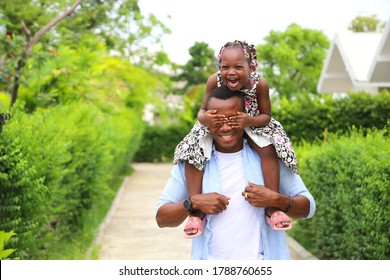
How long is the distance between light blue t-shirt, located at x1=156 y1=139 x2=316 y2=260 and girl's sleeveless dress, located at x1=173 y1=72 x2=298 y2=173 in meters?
0.06

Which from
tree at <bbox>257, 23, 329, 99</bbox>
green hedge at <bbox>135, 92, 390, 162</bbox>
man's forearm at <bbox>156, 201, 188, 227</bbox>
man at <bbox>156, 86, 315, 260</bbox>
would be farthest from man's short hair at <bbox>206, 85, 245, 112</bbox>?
tree at <bbox>257, 23, 329, 99</bbox>

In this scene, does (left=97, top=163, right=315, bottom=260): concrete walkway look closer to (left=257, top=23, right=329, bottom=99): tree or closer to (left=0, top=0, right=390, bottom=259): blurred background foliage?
(left=0, top=0, right=390, bottom=259): blurred background foliage

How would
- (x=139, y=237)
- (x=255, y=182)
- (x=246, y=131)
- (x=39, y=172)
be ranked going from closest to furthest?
(x=255, y=182) < (x=246, y=131) < (x=39, y=172) < (x=139, y=237)

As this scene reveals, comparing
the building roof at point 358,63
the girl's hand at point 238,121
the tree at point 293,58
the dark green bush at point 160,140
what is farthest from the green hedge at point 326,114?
the tree at point 293,58

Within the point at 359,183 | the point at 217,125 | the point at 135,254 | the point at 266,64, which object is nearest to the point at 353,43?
the point at 135,254

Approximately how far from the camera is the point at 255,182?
12.6 ft

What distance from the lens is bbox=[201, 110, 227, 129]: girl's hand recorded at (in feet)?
12.1

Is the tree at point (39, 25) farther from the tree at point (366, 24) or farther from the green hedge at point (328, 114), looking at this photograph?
the tree at point (366, 24)

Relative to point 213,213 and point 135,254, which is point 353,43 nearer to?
point 135,254

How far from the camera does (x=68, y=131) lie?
392 inches

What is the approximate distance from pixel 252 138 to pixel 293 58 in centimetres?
4575

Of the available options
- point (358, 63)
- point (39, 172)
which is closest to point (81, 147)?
point (39, 172)

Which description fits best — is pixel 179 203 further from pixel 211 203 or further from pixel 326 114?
pixel 326 114

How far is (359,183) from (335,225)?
5.50ft
